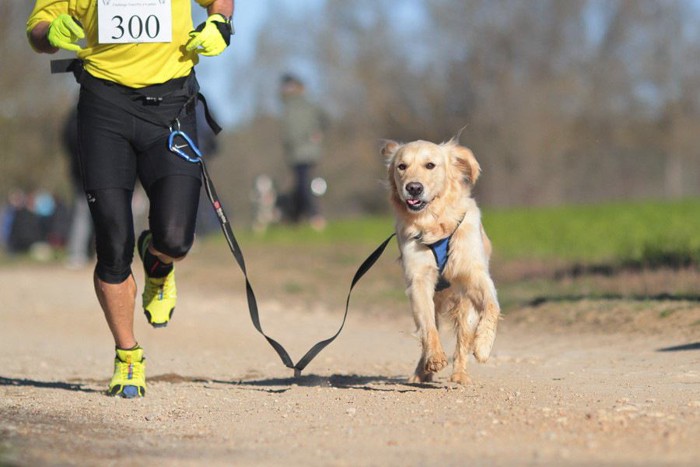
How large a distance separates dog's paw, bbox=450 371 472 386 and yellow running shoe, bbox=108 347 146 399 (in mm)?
1706

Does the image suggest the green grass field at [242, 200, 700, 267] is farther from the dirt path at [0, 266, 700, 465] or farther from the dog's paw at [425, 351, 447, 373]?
the dog's paw at [425, 351, 447, 373]

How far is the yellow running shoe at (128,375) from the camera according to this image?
6188mm

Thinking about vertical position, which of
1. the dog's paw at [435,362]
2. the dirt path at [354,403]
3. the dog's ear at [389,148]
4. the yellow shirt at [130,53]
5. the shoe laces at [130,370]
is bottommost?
the dirt path at [354,403]

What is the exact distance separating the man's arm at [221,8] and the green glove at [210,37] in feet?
0.45

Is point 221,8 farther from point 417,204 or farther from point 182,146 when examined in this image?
point 417,204

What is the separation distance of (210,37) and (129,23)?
1.40 feet

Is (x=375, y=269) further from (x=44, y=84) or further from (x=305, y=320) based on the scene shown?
(x=44, y=84)

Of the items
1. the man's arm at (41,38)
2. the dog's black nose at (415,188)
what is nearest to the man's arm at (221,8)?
the man's arm at (41,38)

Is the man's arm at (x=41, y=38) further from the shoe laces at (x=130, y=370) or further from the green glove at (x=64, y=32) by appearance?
the shoe laces at (x=130, y=370)

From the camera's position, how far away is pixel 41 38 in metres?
6.16

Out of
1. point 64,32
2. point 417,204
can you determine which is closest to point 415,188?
point 417,204

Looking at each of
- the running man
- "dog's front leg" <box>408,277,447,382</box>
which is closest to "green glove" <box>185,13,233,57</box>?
the running man

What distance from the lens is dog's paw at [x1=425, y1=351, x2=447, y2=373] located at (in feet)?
19.8

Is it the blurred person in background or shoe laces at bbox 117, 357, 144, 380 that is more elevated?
the blurred person in background
